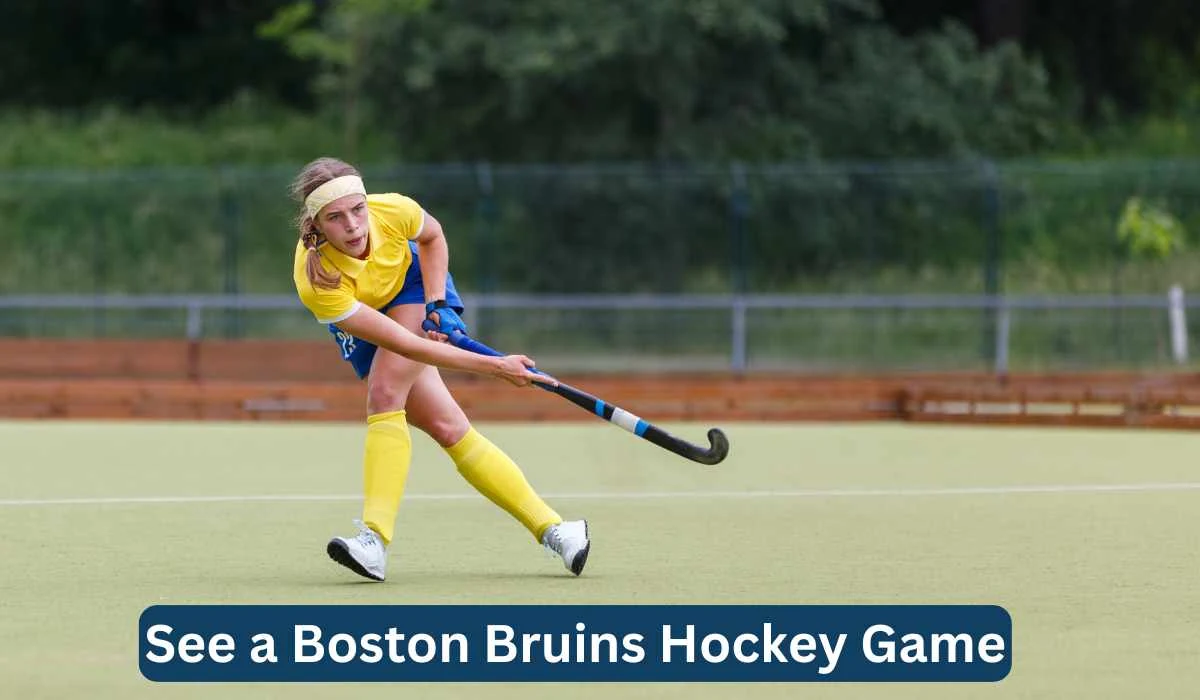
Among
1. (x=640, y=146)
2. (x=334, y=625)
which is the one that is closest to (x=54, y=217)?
(x=640, y=146)

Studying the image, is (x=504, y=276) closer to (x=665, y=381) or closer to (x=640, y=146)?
(x=665, y=381)

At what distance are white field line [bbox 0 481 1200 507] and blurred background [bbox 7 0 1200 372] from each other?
845 cm

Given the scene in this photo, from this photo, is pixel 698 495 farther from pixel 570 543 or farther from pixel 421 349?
pixel 421 349

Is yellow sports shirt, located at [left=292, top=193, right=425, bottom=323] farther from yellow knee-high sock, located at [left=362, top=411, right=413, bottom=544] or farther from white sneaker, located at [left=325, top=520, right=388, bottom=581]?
white sneaker, located at [left=325, top=520, right=388, bottom=581]

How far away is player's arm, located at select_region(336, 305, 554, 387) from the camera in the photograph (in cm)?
735

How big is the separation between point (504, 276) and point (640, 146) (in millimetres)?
4131

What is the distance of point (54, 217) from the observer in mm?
24078

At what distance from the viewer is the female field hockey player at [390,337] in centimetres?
736

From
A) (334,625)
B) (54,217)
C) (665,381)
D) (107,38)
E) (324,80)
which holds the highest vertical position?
(107,38)

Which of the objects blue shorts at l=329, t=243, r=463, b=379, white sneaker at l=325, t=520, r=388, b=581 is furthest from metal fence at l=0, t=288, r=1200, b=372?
white sneaker at l=325, t=520, r=388, b=581

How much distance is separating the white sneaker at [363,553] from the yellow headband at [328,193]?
100 cm

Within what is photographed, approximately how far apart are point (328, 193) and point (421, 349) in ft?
1.85

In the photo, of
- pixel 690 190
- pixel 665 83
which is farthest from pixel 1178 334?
pixel 665 83

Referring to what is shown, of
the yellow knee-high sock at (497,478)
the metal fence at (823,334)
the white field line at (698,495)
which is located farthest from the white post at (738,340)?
the yellow knee-high sock at (497,478)
